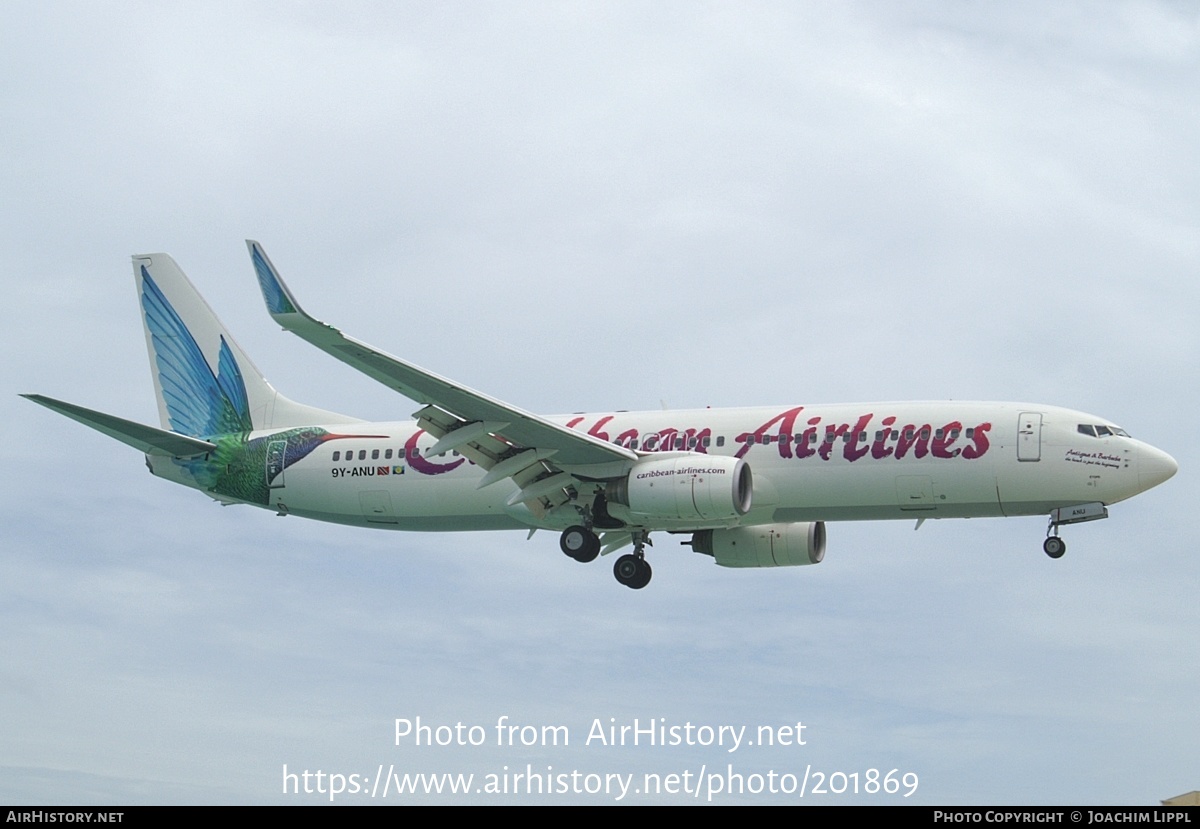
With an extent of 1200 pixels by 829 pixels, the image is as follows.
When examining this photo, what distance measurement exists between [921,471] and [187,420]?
75.8 ft

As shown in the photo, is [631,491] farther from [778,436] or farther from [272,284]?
[272,284]

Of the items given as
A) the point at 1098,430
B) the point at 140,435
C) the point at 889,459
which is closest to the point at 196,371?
the point at 140,435

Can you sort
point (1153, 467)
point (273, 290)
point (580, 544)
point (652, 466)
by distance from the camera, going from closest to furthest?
1. point (273, 290)
2. point (1153, 467)
3. point (652, 466)
4. point (580, 544)

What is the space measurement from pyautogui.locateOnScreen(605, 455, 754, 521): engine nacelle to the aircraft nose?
9.54m

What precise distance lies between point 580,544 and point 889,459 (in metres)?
8.39

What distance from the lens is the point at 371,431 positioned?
48.0 meters

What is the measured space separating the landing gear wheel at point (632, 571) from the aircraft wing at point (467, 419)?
124 inches

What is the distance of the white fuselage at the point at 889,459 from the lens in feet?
134

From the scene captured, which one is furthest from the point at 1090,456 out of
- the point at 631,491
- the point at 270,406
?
the point at 270,406

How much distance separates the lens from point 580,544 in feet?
144

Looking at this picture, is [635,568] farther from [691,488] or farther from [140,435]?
[140,435]

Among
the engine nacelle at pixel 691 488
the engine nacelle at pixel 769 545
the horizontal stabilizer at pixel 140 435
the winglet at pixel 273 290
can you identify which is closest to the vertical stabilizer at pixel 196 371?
the horizontal stabilizer at pixel 140 435
